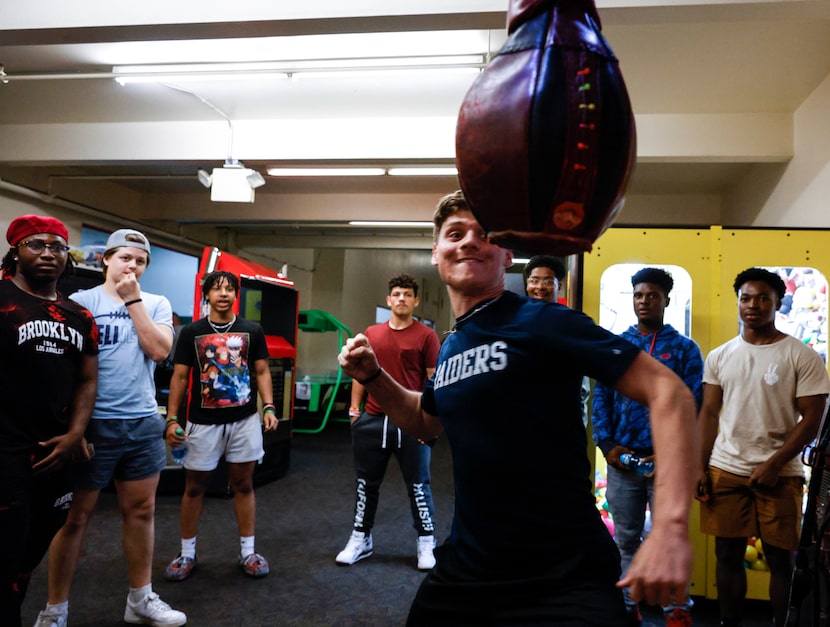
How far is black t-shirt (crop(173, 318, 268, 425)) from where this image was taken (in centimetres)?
312

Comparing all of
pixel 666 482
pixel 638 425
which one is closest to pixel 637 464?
pixel 638 425

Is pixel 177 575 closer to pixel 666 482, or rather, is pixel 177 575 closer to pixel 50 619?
pixel 50 619

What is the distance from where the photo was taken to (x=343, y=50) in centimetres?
420

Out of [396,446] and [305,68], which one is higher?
[305,68]

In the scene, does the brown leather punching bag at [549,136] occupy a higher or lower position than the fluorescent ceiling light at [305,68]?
lower

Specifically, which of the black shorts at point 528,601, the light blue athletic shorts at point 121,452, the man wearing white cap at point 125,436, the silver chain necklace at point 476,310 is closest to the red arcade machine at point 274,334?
the man wearing white cap at point 125,436

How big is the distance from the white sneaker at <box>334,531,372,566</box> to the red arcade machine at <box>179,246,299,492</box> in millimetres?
1782

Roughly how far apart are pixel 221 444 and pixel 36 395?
1210 mm

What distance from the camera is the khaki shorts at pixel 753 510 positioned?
240cm

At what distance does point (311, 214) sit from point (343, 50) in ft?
15.3

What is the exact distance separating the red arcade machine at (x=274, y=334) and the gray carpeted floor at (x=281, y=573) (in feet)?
1.61

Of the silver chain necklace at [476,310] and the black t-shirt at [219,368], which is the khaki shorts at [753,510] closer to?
the silver chain necklace at [476,310]

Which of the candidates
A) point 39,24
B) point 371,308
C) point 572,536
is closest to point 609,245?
point 572,536

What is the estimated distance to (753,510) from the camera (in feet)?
8.10
